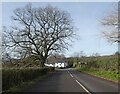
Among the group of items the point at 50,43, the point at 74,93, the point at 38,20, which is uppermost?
the point at 38,20

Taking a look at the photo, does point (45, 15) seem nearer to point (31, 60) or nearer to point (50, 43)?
point (50, 43)

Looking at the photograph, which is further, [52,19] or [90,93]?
[52,19]

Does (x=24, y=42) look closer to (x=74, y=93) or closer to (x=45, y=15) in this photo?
(x=45, y=15)

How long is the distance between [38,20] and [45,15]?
2060 millimetres

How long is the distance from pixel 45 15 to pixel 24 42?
8.22 meters

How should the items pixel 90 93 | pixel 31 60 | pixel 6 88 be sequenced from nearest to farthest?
pixel 90 93 < pixel 6 88 < pixel 31 60

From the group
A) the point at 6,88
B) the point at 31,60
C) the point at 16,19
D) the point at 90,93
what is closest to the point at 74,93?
the point at 90,93

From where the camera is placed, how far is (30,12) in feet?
222

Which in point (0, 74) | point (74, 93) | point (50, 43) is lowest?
point (74, 93)

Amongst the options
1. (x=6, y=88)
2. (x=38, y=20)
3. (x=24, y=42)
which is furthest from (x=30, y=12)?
(x=6, y=88)

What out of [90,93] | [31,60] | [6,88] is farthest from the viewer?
[31,60]

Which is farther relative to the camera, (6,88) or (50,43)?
(50,43)

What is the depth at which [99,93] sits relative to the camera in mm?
16812

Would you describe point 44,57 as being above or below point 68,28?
below
